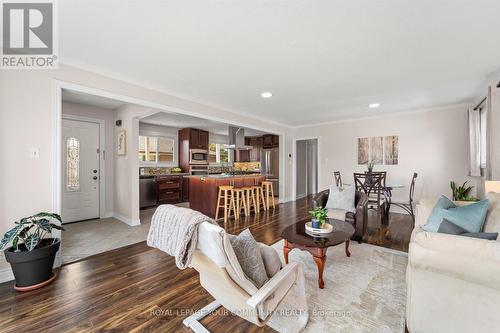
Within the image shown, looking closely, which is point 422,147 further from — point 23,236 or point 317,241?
point 23,236

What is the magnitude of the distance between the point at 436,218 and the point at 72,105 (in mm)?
6039

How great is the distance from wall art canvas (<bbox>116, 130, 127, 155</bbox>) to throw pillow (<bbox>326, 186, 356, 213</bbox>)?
4077mm

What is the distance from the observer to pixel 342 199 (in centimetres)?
336

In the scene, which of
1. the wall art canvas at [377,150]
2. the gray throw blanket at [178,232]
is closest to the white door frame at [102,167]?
the gray throw blanket at [178,232]

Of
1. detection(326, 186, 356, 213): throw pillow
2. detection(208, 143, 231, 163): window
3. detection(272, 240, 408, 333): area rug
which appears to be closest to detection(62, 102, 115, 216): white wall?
detection(208, 143, 231, 163): window

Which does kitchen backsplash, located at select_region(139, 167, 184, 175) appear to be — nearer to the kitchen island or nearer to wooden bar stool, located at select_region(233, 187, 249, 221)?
the kitchen island

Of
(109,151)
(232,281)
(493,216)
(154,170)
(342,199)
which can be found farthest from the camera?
(154,170)

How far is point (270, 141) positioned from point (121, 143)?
5031 mm

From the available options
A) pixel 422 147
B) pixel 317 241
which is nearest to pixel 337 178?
pixel 422 147

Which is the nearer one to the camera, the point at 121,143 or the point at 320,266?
the point at 320,266

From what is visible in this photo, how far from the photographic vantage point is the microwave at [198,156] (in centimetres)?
671

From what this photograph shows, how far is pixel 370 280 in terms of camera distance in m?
2.14

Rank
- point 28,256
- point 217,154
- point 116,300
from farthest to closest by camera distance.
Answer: point 217,154
point 28,256
point 116,300

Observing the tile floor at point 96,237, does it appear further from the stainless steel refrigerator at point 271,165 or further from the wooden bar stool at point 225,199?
the stainless steel refrigerator at point 271,165
